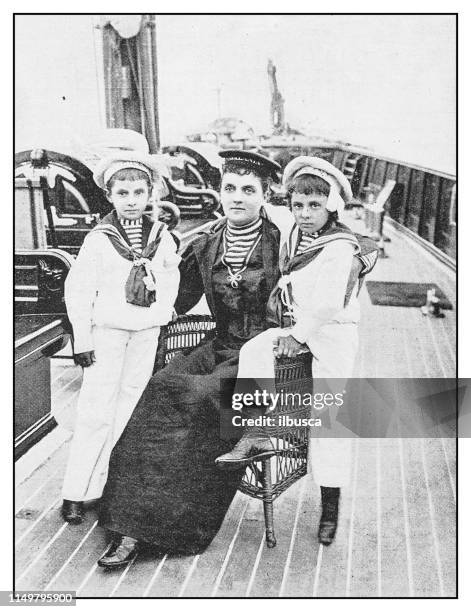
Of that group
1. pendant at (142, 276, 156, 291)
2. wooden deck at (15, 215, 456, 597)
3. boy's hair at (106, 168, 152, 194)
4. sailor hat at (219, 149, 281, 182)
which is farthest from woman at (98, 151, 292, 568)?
boy's hair at (106, 168, 152, 194)

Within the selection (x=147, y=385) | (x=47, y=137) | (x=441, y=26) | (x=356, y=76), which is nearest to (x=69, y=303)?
(x=147, y=385)

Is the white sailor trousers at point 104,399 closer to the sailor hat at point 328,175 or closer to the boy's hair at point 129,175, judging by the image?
the boy's hair at point 129,175

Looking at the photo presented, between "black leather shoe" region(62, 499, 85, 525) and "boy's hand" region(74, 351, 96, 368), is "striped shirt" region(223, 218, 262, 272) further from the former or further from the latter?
"black leather shoe" region(62, 499, 85, 525)

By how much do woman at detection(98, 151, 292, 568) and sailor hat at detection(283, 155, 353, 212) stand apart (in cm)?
8

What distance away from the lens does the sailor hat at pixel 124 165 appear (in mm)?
2822

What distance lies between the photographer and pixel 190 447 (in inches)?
108

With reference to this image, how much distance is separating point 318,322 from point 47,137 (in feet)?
4.39

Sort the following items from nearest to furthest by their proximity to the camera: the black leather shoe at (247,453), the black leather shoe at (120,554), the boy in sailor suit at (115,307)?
the black leather shoe at (247,453)
the black leather shoe at (120,554)
the boy in sailor suit at (115,307)

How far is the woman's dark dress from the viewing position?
8.96 ft

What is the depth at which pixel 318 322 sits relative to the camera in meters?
2.66

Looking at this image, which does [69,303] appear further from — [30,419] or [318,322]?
[318,322]

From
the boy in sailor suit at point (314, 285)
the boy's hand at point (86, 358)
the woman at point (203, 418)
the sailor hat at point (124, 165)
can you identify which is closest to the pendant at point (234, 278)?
the woman at point (203, 418)

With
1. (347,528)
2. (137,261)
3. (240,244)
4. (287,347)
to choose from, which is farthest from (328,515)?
(137,261)

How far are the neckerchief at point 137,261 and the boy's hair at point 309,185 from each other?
598mm
